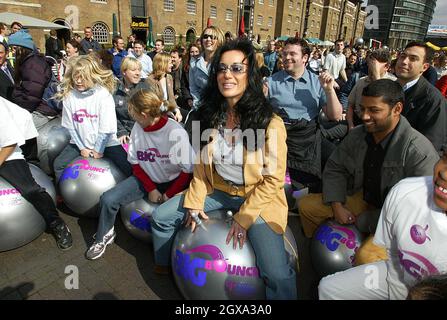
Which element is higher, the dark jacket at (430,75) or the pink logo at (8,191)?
the dark jacket at (430,75)

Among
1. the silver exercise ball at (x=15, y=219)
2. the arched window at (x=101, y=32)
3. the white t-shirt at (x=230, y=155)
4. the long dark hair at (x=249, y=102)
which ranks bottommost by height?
the silver exercise ball at (x=15, y=219)

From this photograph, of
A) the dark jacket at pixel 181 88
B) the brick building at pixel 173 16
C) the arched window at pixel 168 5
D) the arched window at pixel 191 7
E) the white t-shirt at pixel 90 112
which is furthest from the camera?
the arched window at pixel 191 7

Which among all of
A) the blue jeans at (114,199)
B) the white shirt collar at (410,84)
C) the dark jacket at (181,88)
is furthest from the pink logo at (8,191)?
the white shirt collar at (410,84)

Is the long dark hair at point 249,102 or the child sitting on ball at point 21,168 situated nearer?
the long dark hair at point 249,102

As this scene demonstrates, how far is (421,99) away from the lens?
141 inches

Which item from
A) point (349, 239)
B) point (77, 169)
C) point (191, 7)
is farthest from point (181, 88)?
point (191, 7)

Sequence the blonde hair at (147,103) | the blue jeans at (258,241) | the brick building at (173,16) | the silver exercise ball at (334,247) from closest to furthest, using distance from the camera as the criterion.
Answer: the blue jeans at (258,241) → the silver exercise ball at (334,247) → the blonde hair at (147,103) → the brick building at (173,16)

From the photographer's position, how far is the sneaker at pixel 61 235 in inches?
137

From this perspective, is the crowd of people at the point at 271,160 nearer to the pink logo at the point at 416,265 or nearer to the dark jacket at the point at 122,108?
the pink logo at the point at 416,265

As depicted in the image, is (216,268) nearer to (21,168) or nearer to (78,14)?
(21,168)

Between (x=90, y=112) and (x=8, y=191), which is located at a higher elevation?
(x=90, y=112)

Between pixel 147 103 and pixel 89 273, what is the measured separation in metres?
1.89

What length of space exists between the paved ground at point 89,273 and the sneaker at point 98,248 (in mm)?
59
